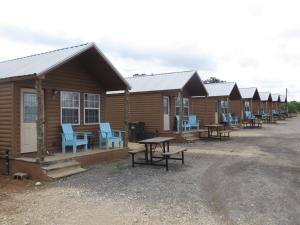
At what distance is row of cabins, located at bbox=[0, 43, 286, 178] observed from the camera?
8.56 metres

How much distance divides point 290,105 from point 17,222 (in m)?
61.8

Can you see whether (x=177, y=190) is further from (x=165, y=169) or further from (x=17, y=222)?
(x=17, y=222)

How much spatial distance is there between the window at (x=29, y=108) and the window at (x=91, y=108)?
7.60 ft

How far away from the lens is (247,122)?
2902 cm

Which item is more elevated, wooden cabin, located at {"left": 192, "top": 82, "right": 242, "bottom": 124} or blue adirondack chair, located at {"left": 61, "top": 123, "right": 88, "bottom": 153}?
wooden cabin, located at {"left": 192, "top": 82, "right": 242, "bottom": 124}

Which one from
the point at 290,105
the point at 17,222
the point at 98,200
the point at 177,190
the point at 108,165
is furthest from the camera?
the point at 290,105

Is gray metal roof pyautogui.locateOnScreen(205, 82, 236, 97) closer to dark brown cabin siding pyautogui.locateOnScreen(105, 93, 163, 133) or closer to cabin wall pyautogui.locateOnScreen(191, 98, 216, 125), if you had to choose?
cabin wall pyautogui.locateOnScreen(191, 98, 216, 125)

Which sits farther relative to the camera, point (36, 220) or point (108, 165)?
A: point (108, 165)

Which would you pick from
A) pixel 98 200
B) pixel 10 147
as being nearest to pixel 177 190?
pixel 98 200

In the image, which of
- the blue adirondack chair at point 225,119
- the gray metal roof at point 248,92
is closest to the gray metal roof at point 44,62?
the blue adirondack chair at point 225,119

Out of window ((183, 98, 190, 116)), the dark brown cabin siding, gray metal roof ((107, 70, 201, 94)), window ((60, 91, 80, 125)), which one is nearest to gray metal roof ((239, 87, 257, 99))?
window ((183, 98, 190, 116))

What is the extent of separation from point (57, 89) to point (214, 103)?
51.1ft

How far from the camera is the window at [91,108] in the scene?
37.4 feet

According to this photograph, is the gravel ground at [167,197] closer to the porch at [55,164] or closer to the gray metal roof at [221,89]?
the porch at [55,164]
